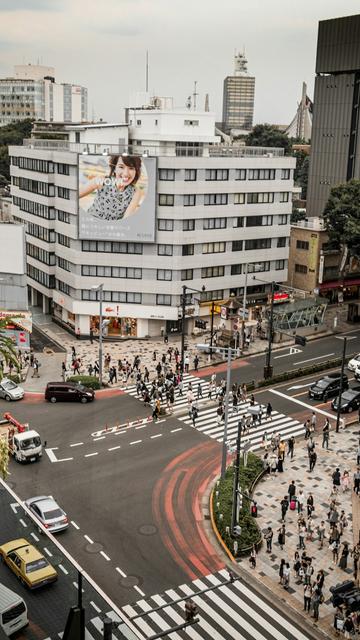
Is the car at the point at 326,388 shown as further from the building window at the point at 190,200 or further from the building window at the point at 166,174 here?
the building window at the point at 166,174

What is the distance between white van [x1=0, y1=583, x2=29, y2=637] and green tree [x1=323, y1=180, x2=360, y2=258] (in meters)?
55.7

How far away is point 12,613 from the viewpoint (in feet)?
71.7

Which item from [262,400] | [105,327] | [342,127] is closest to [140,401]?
[262,400]

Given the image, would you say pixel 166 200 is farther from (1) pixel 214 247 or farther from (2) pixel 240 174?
(2) pixel 240 174

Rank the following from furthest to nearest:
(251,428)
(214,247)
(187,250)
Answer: (214,247)
(187,250)
(251,428)

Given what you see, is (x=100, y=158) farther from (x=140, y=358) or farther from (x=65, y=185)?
(x=140, y=358)

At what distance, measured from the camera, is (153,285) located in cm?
6838

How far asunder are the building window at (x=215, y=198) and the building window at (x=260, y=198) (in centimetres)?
329

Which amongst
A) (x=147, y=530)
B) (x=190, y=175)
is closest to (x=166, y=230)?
(x=190, y=175)

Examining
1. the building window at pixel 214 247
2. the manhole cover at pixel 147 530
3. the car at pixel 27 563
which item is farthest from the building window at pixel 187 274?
the car at pixel 27 563

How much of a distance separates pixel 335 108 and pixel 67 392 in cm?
6375

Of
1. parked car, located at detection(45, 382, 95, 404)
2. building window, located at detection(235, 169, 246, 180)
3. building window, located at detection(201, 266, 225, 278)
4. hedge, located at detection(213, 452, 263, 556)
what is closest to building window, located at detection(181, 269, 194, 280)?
building window, located at detection(201, 266, 225, 278)

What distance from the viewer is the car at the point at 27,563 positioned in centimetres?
2336

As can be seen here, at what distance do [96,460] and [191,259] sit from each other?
1215 inches
